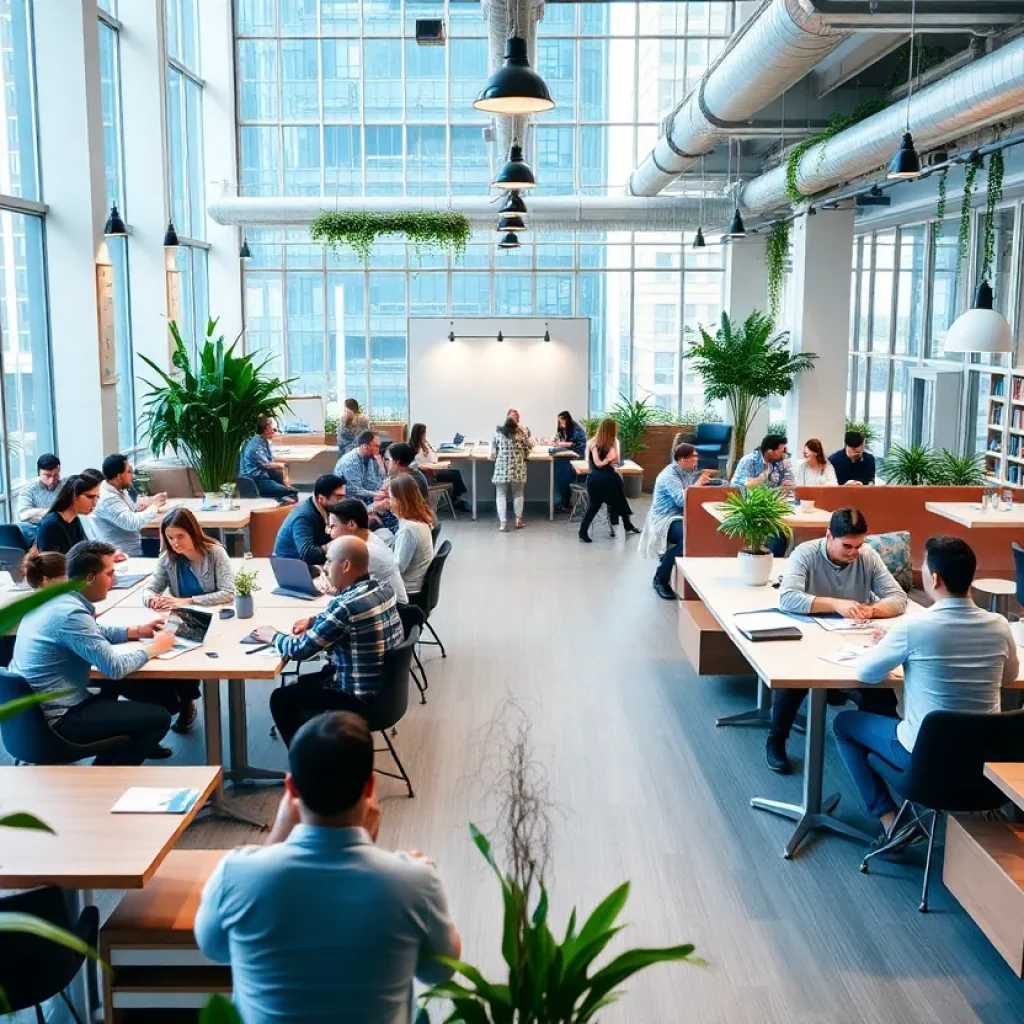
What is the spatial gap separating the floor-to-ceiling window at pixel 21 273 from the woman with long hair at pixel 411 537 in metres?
3.97

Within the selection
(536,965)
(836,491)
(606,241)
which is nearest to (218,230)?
(606,241)

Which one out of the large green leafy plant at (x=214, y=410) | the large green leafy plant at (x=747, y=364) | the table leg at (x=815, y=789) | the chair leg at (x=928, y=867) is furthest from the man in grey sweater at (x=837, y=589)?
the large green leafy plant at (x=747, y=364)

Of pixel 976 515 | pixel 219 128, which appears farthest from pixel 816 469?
pixel 219 128

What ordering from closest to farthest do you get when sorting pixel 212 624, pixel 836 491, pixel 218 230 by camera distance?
pixel 212 624 < pixel 836 491 < pixel 218 230

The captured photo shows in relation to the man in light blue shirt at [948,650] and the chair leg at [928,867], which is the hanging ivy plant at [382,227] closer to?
the man in light blue shirt at [948,650]

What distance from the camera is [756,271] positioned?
709 inches

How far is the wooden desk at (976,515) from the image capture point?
28.7 feet

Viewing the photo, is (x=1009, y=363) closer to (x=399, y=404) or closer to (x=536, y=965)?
(x=399, y=404)

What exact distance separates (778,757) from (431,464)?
314 inches

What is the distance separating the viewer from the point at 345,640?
5223 mm

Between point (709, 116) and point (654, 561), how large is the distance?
160 inches

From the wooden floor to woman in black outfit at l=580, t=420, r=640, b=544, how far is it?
149 inches

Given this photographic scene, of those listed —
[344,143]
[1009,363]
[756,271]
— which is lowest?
[1009,363]

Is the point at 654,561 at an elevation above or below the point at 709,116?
below
